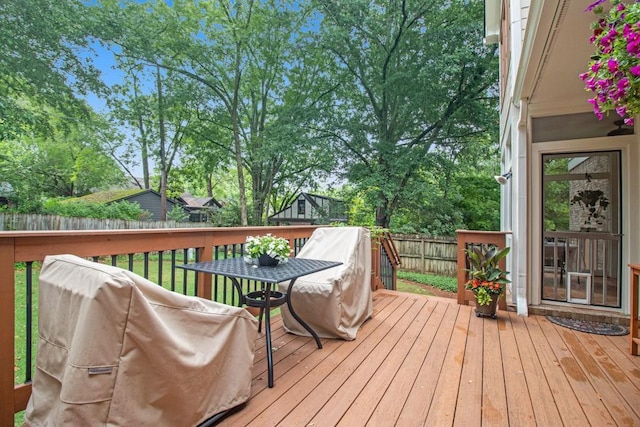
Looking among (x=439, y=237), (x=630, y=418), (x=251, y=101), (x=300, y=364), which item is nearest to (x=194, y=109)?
(x=251, y=101)

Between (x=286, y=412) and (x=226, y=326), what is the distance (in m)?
0.60

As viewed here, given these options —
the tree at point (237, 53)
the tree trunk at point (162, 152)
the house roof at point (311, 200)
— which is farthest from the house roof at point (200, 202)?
the tree at point (237, 53)

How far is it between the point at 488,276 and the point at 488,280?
5cm

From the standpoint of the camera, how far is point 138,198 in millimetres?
18359

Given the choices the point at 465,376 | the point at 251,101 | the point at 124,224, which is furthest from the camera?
the point at 251,101

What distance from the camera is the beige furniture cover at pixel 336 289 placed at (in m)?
2.88

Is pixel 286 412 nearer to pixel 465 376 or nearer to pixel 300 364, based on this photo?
pixel 300 364

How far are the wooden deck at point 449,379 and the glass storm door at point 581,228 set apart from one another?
2.64 feet

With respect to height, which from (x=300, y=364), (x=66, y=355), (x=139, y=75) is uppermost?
(x=139, y=75)

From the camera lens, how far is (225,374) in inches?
69.4

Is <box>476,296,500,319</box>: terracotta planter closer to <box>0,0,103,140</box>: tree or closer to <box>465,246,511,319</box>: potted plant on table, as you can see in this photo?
<box>465,246,511,319</box>: potted plant on table

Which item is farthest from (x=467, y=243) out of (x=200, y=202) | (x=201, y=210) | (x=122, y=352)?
(x=200, y=202)

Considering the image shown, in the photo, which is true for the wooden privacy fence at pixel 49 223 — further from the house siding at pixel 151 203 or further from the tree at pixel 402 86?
the tree at pixel 402 86

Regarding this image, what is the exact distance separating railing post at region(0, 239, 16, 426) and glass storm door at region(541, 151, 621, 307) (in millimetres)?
4616
